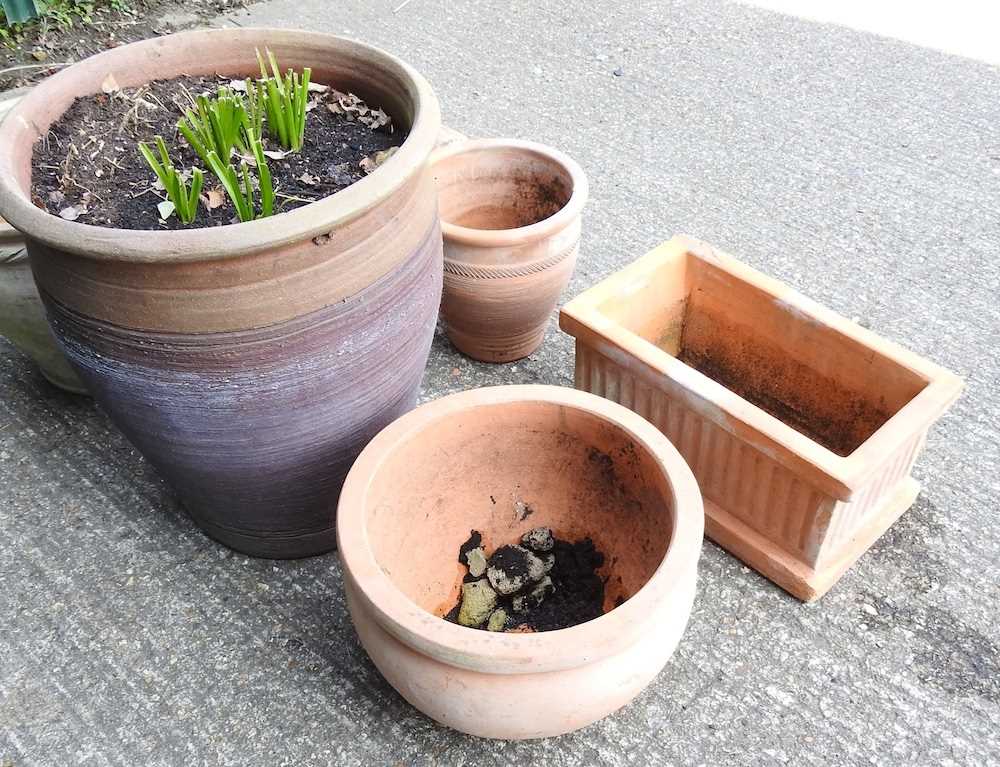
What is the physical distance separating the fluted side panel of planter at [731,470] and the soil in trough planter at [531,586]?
0.32 meters

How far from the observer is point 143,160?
169 cm

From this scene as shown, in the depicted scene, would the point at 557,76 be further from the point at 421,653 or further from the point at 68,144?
the point at 421,653

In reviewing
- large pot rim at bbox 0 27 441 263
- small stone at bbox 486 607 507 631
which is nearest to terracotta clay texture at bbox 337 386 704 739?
small stone at bbox 486 607 507 631

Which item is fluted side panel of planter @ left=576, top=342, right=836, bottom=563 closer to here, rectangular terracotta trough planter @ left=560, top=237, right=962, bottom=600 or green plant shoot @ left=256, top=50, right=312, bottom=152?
rectangular terracotta trough planter @ left=560, top=237, right=962, bottom=600

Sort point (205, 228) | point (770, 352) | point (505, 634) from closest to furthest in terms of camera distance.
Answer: point (505, 634) < point (205, 228) < point (770, 352)

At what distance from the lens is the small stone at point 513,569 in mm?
1658

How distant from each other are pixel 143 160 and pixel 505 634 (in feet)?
3.86

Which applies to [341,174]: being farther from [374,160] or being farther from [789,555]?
[789,555]

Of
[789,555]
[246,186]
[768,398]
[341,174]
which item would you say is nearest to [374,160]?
[341,174]

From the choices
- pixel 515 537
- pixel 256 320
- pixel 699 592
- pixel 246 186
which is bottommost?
pixel 699 592

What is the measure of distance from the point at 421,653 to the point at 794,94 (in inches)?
120

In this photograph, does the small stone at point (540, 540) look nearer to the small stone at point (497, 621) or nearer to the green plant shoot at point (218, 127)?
the small stone at point (497, 621)

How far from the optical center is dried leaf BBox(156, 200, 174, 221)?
1549mm

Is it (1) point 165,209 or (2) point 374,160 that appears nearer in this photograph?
(1) point 165,209
